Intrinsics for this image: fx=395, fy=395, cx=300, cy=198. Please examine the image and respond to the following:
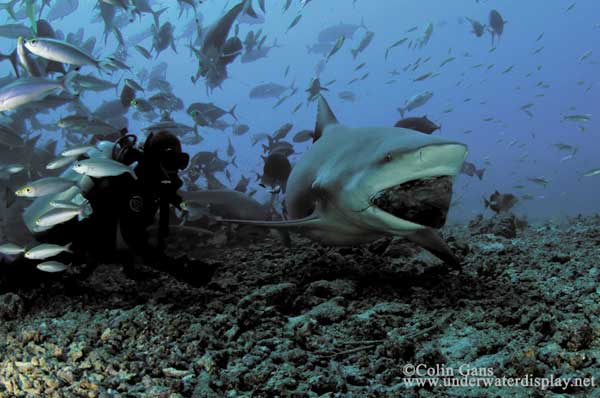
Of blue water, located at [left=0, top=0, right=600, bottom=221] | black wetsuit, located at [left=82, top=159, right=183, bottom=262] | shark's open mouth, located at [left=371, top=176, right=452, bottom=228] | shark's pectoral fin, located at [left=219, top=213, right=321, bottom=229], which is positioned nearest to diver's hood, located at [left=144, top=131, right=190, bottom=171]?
black wetsuit, located at [left=82, top=159, right=183, bottom=262]

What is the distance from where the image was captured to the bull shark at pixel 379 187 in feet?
8.07

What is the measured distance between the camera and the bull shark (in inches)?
96.9

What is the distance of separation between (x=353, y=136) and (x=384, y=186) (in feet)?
3.16

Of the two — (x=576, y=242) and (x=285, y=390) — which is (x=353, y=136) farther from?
(x=576, y=242)

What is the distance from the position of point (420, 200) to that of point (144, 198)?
2212mm

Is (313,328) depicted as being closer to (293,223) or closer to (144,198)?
(293,223)

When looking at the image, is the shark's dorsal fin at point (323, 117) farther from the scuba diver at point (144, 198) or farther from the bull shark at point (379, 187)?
the scuba diver at point (144, 198)

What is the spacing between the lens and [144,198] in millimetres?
3311

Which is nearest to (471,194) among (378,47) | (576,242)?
(378,47)

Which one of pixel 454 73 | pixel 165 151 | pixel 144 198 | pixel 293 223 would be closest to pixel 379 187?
pixel 293 223

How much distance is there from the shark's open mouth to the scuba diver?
5.33 ft

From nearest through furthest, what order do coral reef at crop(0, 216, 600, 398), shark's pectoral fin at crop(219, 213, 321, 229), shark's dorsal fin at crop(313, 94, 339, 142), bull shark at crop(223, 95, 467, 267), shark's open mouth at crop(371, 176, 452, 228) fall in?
coral reef at crop(0, 216, 600, 398)
bull shark at crop(223, 95, 467, 267)
shark's open mouth at crop(371, 176, 452, 228)
shark's pectoral fin at crop(219, 213, 321, 229)
shark's dorsal fin at crop(313, 94, 339, 142)

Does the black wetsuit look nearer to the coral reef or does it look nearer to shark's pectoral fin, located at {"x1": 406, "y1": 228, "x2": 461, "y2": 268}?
the coral reef

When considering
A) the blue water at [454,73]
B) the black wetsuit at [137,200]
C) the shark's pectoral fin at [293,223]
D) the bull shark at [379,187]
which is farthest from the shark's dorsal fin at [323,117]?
the blue water at [454,73]
